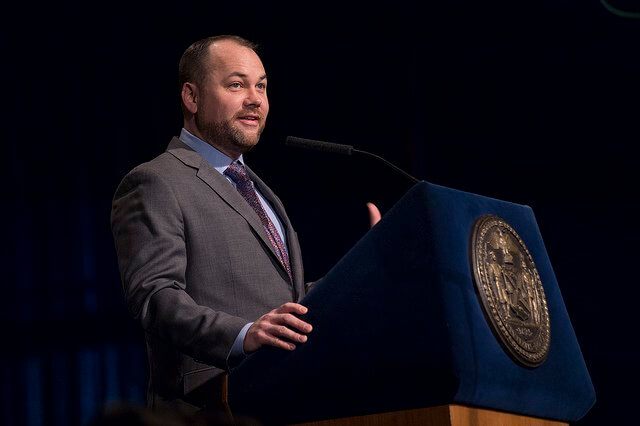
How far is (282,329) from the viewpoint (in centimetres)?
159

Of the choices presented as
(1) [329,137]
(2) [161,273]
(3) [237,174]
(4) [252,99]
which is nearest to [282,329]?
(2) [161,273]

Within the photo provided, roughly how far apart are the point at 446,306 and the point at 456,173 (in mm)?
3035

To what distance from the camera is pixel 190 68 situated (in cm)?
222

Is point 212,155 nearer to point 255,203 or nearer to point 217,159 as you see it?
point 217,159

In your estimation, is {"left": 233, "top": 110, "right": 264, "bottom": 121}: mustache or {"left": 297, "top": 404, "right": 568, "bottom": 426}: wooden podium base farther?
{"left": 233, "top": 110, "right": 264, "bottom": 121}: mustache

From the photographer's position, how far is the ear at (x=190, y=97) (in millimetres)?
2189

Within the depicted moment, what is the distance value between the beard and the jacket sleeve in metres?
0.23

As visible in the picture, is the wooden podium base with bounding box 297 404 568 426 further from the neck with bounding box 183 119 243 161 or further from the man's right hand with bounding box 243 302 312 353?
the neck with bounding box 183 119 243 161

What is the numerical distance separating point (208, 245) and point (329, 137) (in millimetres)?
2508

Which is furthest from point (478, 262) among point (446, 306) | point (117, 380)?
point (117, 380)

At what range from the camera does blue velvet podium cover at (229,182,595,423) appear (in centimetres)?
149

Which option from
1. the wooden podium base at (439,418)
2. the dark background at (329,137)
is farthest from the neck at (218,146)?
the dark background at (329,137)

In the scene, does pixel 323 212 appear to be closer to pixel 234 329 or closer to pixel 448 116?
pixel 448 116

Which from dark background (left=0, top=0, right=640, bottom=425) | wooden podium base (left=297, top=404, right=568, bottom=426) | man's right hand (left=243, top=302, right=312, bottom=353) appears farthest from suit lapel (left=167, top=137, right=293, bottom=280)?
dark background (left=0, top=0, right=640, bottom=425)
